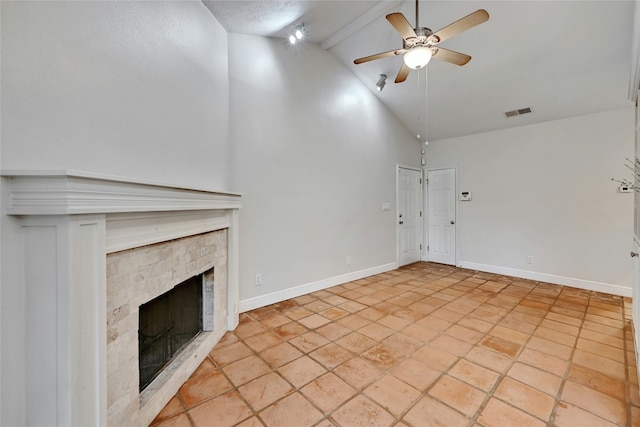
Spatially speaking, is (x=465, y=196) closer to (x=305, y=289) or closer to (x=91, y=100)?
(x=305, y=289)

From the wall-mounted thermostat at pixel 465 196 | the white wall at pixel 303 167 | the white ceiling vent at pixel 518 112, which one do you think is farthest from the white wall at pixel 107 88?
the wall-mounted thermostat at pixel 465 196

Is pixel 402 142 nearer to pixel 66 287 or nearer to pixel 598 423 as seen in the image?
pixel 598 423

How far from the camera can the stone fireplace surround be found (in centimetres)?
96

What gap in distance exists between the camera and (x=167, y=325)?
1924 mm

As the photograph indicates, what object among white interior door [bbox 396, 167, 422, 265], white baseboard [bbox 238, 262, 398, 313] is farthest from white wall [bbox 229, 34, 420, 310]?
white interior door [bbox 396, 167, 422, 265]

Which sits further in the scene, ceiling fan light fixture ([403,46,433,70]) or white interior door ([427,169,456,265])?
white interior door ([427,169,456,265])

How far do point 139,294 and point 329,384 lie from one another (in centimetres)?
133

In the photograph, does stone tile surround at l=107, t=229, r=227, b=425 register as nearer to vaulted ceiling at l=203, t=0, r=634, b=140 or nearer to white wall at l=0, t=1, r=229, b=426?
white wall at l=0, t=1, r=229, b=426

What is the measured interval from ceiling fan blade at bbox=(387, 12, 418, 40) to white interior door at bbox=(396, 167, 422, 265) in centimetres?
303

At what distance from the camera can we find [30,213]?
3.04 feet

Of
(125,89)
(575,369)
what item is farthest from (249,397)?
(575,369)

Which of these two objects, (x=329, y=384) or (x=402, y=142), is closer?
(x=329, y=384)

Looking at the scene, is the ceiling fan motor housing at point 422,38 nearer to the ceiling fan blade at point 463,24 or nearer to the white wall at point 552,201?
the ceiling fan blade at point 463,24

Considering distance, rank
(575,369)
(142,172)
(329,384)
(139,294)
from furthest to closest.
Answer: (575,369)
(329,384)
(142,172)
(139,294)
